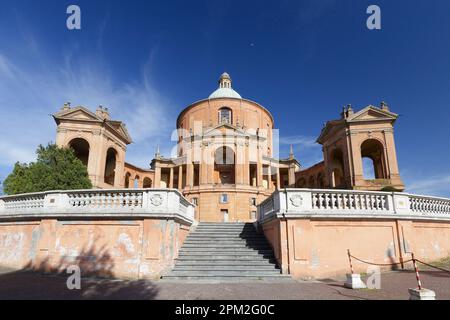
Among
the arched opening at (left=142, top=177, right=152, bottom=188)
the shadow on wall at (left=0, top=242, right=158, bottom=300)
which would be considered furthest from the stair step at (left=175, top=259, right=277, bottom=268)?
the arched opening at (left=142, top=177, right=152, bottom=188)

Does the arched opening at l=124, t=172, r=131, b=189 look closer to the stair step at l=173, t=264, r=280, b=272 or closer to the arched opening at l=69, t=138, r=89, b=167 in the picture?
the arched opening at l=69, t=138, r=89, b=167

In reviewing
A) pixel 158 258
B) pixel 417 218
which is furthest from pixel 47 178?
pixel 417 218

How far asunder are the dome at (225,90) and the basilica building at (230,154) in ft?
1.39

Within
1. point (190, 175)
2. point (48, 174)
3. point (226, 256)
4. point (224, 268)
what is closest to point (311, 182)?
point (190, 175)

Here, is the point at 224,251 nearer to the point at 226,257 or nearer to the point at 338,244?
the point at 226,257

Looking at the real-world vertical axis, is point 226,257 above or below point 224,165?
below

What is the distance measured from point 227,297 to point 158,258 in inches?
131

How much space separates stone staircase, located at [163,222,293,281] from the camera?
888cm

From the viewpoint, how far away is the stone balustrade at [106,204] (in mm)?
9328

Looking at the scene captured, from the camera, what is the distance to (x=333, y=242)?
372 inches

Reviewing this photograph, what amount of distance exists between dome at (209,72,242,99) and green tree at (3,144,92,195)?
2401 cm

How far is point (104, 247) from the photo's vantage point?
30.2ft

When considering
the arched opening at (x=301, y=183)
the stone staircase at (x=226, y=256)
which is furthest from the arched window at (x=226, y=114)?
the stone staircase at (x=226, y=256)

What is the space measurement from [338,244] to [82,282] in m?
8.88
